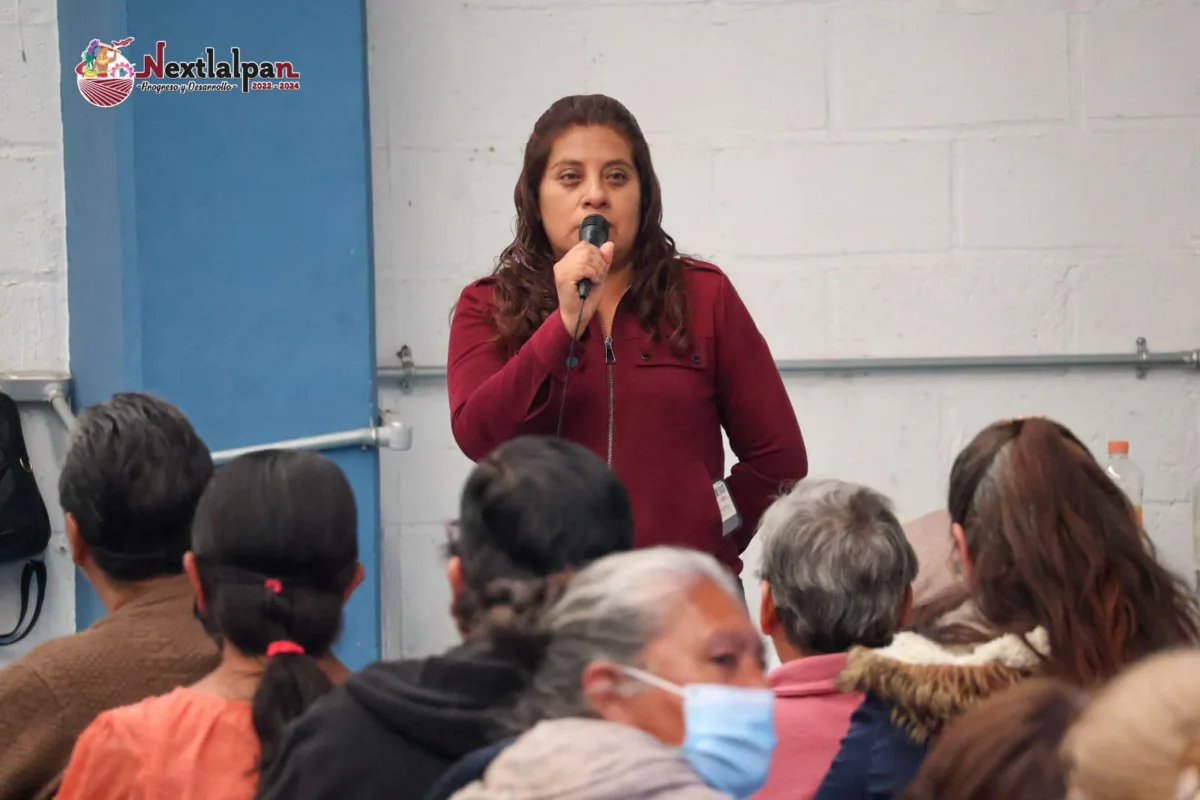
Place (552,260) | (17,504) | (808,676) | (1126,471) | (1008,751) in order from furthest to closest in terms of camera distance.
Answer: (1126,471), (17,504), (552,260), (808,676), (1008,751)

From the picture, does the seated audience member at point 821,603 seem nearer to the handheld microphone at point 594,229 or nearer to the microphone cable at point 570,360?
the microphone cable at point 570,360

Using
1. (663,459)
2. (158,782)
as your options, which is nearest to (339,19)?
(663,459)

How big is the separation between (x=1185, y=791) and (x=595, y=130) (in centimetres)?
151

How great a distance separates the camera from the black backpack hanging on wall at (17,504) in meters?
3.10

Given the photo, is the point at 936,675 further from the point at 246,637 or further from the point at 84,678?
the point at 84,678

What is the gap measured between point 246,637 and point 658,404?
80 centimetres

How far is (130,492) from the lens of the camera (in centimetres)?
171

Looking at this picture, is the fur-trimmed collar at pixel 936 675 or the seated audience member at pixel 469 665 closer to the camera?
the seated audience member at pixel 469 665

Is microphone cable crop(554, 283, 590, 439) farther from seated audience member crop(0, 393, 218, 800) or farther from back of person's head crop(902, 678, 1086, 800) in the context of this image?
back of person's head crop(902, 678, 1086, 800)

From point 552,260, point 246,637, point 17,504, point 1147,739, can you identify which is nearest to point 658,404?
point 552,260

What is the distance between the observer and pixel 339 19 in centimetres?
302

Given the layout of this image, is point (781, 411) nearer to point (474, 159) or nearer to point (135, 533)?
point (135, 533)

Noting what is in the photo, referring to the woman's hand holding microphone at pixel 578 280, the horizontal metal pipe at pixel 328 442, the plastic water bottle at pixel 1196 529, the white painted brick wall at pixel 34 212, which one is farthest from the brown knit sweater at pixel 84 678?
the plastic water bottle at pixel 1196 529

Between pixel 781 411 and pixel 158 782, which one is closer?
pixel 158 782
